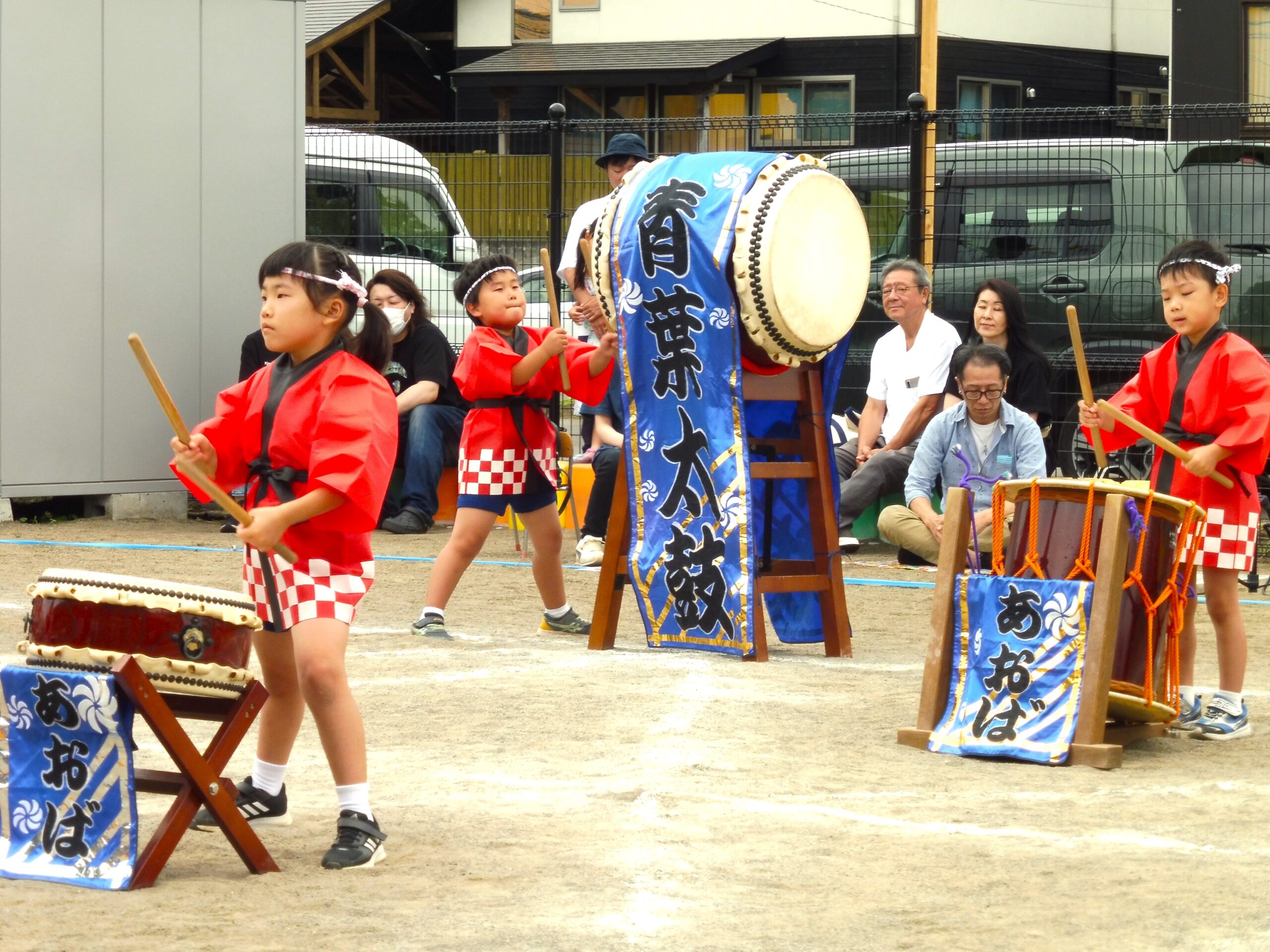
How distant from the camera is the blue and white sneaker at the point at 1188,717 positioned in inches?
213

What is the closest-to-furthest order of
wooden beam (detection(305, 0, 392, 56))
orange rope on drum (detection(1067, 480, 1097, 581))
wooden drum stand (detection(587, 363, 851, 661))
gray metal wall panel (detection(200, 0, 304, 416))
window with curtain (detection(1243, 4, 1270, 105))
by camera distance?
1. orange rope on drum (detection(1067, 480, 1097, 581))
2. wooden drum stand (detection(587, 363, 851, 661))
3. gray metal wall panel (detection(200, 0, 304, 416))
4. window with curtain (detection(1243, 4, 1270, 105))
5. wooden beam (detection(305, 0, 392, 56))

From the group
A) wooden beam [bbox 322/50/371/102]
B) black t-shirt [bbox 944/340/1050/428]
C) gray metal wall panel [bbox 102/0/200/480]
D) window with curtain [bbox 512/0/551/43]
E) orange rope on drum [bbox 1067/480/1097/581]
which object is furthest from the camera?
window with curtain [bbox 512/0/551/43]

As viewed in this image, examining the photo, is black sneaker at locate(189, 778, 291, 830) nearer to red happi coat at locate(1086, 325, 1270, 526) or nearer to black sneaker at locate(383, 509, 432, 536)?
red happi coat at locate(1086, 325, 1270, 526)

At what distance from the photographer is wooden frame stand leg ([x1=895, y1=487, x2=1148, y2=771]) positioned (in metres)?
4.97

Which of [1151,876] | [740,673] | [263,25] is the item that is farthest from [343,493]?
[263,25]

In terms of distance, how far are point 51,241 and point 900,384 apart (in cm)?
484

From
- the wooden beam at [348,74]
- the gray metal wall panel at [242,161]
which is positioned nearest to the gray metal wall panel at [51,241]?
the gray metal wall panel at [242,161]

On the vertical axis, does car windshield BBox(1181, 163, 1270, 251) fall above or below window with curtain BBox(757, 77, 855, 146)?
below

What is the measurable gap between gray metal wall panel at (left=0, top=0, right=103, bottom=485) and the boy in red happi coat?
12.9 ft

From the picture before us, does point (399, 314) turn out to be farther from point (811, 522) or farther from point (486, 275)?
point (811, 522)

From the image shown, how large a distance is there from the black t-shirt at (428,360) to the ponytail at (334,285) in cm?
627

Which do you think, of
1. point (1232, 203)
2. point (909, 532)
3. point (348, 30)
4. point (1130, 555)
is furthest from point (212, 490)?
point (348, 30)

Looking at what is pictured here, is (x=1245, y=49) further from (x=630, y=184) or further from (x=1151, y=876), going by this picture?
(x=1151, y=876)

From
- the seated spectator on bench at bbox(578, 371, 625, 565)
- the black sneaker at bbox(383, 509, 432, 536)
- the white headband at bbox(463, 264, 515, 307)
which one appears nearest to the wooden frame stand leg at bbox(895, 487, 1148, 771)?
the white headband at bbox(463, 264, 515, 307)
